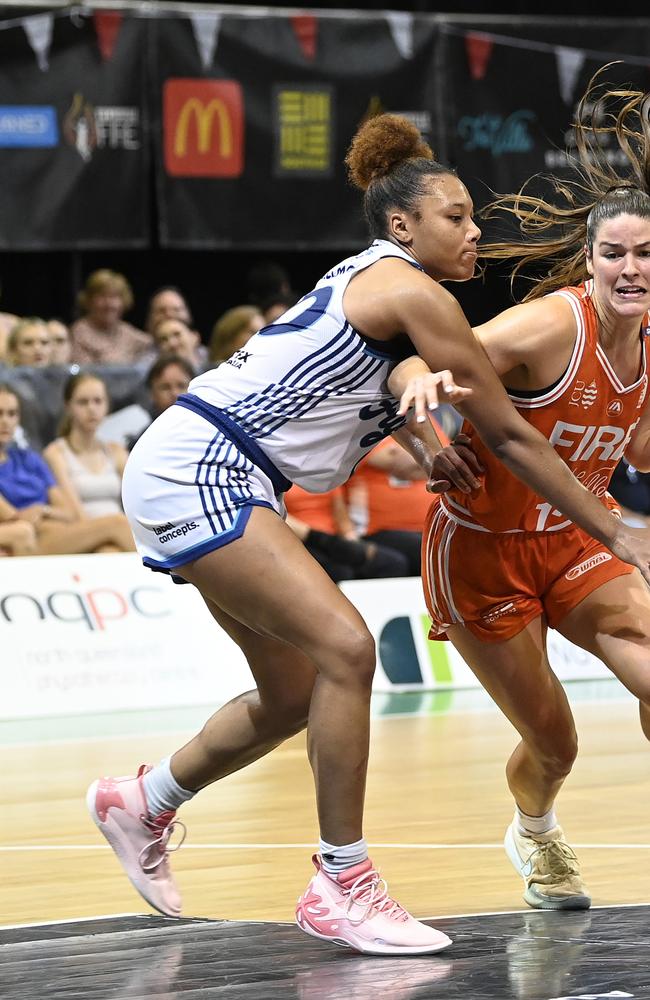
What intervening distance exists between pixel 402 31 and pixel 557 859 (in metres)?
7.51

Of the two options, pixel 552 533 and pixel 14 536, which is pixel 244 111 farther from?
pixel 552 533

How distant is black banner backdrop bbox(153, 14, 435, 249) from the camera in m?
10.1

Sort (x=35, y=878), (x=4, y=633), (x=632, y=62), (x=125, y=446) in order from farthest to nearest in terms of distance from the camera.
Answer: (x=632, y=62) → (x=125, y=446) → (x=4, y=633) → (x=35, y=878)

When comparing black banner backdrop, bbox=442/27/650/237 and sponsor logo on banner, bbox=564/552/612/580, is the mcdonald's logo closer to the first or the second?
black banner backdrop, bbox=442/27/650/237

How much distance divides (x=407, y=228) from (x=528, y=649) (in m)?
1.07

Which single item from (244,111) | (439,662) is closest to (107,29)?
(244,111)

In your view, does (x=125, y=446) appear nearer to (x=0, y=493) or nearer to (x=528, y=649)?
(x=0, y=493)

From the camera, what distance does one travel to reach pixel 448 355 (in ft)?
11.2

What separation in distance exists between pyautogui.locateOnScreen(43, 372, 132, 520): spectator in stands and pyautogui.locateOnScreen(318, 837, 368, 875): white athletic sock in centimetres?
524

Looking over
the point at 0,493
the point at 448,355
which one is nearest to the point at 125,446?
the point at 0,493

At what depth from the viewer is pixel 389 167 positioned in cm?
371

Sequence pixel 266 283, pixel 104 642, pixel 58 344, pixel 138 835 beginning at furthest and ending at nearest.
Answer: pixel 266 283 < pixel 58 344 < pixel 104 642 < pixel 138 835

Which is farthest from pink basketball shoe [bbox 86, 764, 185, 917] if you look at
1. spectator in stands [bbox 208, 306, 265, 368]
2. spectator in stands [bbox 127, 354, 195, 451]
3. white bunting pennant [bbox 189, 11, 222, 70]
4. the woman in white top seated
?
white bunting pennant [bbox 189, 11, 222, 70]

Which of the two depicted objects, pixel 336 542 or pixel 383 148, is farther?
pixel 336 542
